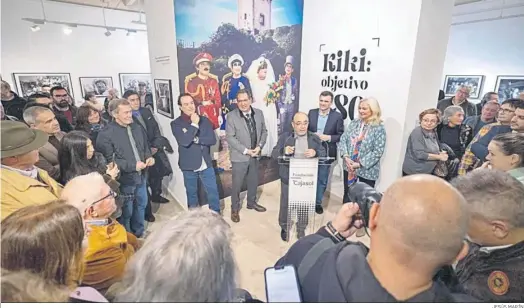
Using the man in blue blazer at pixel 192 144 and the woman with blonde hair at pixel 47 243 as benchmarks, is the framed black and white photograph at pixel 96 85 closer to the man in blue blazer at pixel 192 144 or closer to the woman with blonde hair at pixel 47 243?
the man in blue blazer at pixel 192 144

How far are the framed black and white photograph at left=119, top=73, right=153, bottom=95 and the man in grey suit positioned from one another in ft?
16.2

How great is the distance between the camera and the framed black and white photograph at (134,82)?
702 cm

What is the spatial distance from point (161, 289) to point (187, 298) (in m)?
0.08

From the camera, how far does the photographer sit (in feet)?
2.24

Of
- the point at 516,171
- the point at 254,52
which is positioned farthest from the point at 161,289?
the point at 254,52

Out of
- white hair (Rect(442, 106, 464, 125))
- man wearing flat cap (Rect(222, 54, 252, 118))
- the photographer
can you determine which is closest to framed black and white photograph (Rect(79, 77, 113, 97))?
man wearing flat cap (Rect(222, 54, 252, 118))

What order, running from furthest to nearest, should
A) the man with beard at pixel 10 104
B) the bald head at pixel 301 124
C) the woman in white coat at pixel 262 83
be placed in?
the woman in white coat at pixel 262 83 < the man with beard at pixel 10 104 < the bald head at pixel 301 124

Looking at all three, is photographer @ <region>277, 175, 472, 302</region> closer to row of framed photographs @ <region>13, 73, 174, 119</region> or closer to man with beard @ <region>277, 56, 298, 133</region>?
row of framed photographs @ <region>13, 73, 174, 119</region>

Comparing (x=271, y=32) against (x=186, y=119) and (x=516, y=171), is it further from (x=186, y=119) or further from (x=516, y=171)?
(x=516, y=171)

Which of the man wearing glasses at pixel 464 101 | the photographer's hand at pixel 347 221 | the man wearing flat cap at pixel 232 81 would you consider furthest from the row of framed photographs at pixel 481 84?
the photographer's hand at pixel 347 221

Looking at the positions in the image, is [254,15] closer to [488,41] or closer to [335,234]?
[335,234]

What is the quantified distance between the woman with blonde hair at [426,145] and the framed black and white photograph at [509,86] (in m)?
4.70

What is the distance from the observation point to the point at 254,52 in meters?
3.70

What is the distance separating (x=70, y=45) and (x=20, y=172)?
6.30 m
